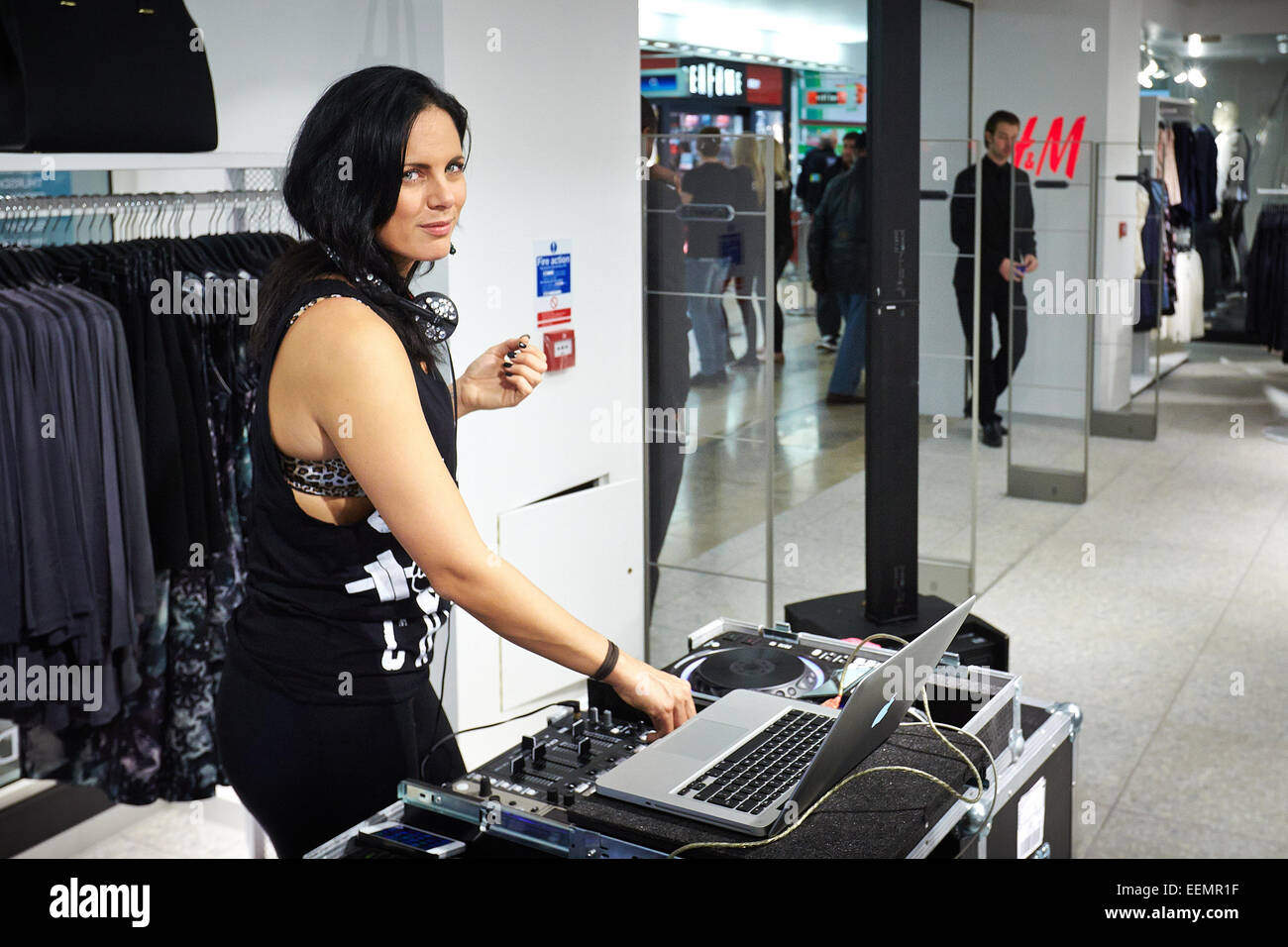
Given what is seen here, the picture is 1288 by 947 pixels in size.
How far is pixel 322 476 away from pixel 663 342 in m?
2.56

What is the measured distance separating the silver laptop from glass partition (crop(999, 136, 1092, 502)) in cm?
477

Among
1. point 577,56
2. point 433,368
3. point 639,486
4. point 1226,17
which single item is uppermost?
point 1226,17

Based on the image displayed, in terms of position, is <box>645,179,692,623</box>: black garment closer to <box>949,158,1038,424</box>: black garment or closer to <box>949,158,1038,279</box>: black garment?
<box>949,158,1038,424</box>: black garment

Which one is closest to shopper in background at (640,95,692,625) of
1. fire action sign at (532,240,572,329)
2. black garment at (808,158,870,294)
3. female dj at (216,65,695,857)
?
fire action sign at (532,240,572,329)

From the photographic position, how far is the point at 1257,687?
4074 millimetres

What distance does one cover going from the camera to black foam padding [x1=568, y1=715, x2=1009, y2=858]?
1247mm

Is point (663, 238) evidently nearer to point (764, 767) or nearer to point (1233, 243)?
point (764, 767)

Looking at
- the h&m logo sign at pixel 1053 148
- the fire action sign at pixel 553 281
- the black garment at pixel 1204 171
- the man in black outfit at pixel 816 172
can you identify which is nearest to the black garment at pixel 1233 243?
the black garment at pixel 1204 171

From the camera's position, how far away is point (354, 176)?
1.54 meters

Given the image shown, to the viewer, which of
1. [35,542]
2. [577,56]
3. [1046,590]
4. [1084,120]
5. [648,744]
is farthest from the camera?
[1084,120]

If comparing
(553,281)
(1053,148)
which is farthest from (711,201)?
(1053,148)

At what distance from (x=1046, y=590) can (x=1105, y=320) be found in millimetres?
3312
